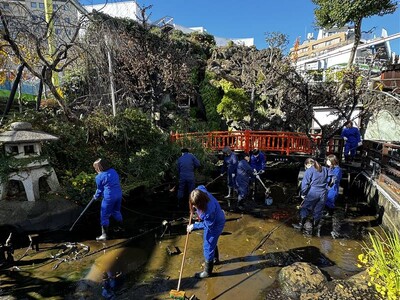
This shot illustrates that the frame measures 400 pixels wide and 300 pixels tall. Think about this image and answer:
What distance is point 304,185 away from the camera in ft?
20.0

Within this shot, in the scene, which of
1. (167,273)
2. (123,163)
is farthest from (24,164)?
(167,273)

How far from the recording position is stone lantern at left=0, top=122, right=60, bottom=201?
6.01 meters

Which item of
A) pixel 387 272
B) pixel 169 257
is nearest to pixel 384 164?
pixel 387 272

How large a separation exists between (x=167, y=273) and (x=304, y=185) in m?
3.57

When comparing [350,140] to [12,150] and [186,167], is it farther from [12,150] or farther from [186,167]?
[12,150]

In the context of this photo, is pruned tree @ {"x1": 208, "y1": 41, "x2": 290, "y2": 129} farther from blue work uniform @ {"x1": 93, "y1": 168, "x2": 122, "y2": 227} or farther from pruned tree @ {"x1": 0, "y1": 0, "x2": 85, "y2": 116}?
blue work uniform @ {"x1": 93, "y1": 168, "x2": 122, "y2": 227}

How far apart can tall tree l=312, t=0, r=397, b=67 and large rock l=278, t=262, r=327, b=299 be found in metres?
15.0

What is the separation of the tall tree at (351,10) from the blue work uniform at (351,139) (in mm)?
7401

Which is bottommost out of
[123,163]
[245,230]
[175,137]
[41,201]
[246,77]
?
[245,230]

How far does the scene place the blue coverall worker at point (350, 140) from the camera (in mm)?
10156

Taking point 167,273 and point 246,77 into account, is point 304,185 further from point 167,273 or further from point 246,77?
point 246,77

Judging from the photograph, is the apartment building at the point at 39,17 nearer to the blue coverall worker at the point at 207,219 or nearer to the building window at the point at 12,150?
the building window at the point at 12,150

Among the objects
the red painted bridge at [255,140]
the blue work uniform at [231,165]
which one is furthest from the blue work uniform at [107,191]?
the red painted bridge at [255,140]

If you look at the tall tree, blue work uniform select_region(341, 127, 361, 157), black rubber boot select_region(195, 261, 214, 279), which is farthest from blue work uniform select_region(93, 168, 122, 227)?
the tall tree
